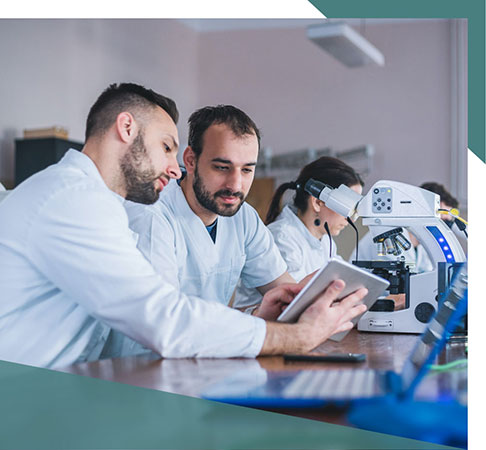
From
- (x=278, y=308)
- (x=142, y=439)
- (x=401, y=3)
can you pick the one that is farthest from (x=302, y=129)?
(x=142, y=439)

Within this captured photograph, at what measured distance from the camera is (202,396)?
0.99 metres

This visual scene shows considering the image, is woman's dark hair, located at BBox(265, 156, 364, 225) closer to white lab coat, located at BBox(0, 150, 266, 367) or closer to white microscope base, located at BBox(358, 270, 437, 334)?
white microscope base, located at BBox(358, 270, 437, 334)

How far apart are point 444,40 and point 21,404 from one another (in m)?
1.85

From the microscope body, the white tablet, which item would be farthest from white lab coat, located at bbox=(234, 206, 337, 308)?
the white tablet

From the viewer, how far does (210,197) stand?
1.89 m

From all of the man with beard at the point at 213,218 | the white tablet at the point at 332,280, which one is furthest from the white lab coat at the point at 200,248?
the white tablet at the point at 332,280

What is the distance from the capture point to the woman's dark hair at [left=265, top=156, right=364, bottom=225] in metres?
2.21

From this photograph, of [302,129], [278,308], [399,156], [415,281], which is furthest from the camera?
[399,156]

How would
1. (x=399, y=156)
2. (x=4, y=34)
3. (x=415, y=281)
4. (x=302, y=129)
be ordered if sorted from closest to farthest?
(x=415, y=281), (x=4, y=34), (x=302, y=129), (x=399, y=156)

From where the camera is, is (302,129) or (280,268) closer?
(280,268)

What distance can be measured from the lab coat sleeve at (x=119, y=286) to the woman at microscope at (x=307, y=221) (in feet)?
3.15

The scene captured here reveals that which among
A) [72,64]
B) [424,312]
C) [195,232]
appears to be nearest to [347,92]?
[72,64]

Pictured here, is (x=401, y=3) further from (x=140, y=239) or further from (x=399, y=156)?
(x=399, y=156)

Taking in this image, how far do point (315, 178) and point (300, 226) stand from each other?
8.5 inches
